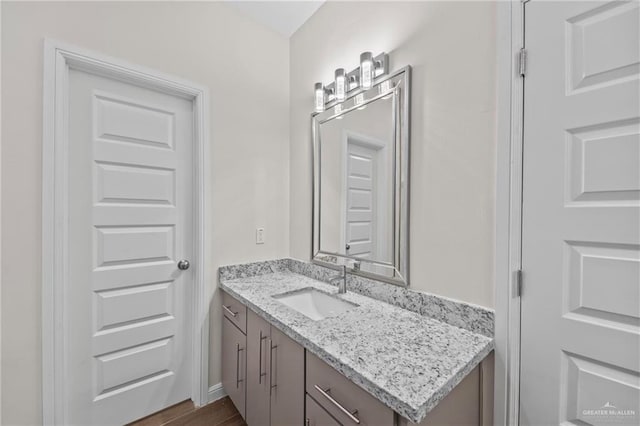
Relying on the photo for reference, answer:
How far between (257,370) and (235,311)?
1.26 ft

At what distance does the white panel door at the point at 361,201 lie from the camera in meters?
1.56

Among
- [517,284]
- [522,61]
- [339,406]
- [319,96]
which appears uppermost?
[319,96]

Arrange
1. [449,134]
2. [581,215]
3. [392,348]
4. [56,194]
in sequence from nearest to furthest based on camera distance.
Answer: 1. [581,215]
2. [392,348]
3. [449,134]
4. [56,194]

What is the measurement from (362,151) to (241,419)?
1802 mm

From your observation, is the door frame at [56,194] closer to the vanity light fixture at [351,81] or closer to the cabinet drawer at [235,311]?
the cabinet drawer at [235,311]

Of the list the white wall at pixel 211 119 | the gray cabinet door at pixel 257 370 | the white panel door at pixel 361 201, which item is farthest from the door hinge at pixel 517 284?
the white wall at pixel 211 119

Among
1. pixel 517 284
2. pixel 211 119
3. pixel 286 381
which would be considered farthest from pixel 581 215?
pixel 211 119

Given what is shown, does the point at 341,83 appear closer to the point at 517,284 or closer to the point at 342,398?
the point at 517,284

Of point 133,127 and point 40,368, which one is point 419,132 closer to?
point 133,127

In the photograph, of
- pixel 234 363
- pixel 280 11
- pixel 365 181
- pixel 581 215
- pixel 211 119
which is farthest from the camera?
pixel 280 11

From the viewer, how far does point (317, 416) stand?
103 cm

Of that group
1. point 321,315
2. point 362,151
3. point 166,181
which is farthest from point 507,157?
point 166,181

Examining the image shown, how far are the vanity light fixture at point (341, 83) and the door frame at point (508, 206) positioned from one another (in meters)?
0.82

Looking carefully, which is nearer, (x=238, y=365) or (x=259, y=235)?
(x=238, y=365)
